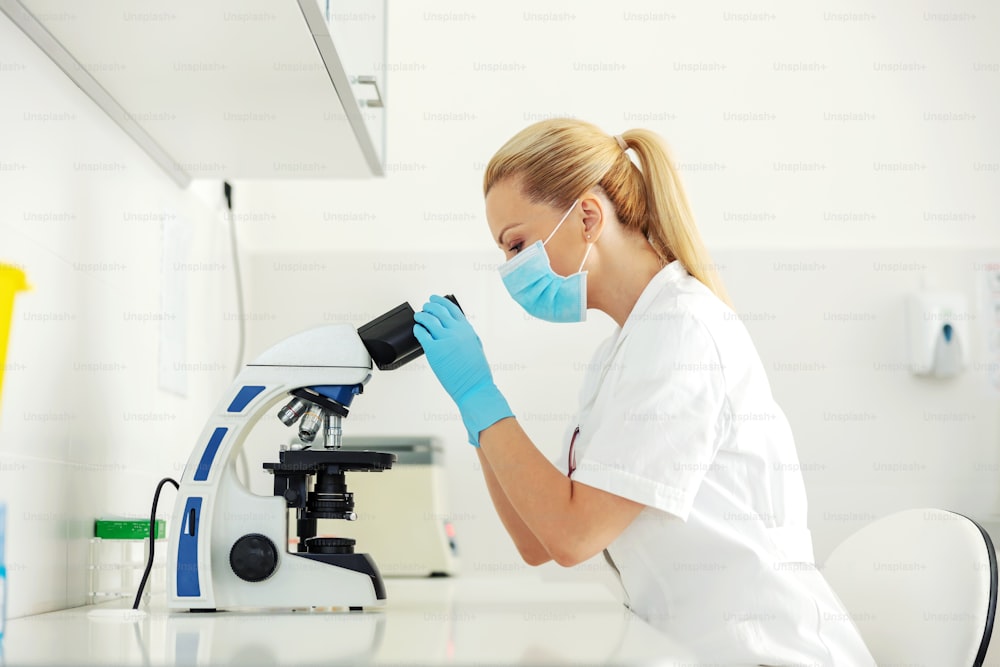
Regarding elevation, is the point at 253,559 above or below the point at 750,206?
below

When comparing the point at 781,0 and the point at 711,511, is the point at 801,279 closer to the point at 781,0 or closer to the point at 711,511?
the point at 781,0

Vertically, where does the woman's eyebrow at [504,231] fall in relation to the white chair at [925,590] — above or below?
above

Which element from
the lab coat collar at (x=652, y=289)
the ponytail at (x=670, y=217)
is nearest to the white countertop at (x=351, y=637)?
the lab coat collar at (x=652, y=289)

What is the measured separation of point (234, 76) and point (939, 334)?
1.78 m

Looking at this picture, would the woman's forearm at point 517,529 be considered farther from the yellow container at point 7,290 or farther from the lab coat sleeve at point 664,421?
the yellow container at point 7,290

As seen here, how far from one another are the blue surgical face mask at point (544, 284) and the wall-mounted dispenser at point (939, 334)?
1233 millimetres

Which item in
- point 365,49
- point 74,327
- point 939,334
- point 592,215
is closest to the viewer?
point 74,327

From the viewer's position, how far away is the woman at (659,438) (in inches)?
44.8

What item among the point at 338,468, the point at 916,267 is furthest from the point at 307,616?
the point at 916,267

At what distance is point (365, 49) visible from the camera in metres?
1.53

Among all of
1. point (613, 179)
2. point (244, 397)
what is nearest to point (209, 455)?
point (244, 397)

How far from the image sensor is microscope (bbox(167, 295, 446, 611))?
1.13 m

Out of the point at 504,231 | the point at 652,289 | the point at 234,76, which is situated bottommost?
the point at 652,289

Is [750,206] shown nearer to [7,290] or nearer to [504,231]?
[504,231]
